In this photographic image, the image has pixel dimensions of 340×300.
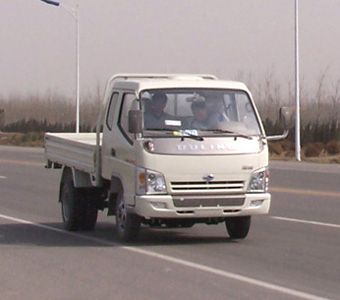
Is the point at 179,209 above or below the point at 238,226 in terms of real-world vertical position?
above

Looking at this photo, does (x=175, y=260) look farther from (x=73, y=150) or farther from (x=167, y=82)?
(x=73, y=150)

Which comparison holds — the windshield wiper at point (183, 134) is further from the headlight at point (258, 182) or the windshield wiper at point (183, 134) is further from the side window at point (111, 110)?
the side window at point (111, 110)

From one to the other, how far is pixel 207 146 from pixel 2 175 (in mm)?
19444

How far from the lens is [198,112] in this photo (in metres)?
14.7

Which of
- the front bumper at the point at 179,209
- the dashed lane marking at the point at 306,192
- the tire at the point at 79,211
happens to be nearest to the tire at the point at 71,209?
the tire at the point at 79,211

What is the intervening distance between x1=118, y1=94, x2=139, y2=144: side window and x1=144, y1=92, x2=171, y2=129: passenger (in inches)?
7.4

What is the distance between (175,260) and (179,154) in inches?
64.7

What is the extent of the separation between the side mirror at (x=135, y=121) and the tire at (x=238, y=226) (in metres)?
1.92

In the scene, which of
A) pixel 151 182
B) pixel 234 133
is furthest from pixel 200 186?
pixel 234 133

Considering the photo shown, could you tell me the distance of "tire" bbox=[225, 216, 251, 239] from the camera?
15047mm

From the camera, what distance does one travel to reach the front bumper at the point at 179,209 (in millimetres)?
13930

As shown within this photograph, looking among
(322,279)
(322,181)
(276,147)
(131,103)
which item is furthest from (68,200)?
(276,147)

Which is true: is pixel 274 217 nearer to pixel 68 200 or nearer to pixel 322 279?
pixel 68 200

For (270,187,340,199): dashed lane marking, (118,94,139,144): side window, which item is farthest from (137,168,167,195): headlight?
(270,187,340,199): dashed lane marking
